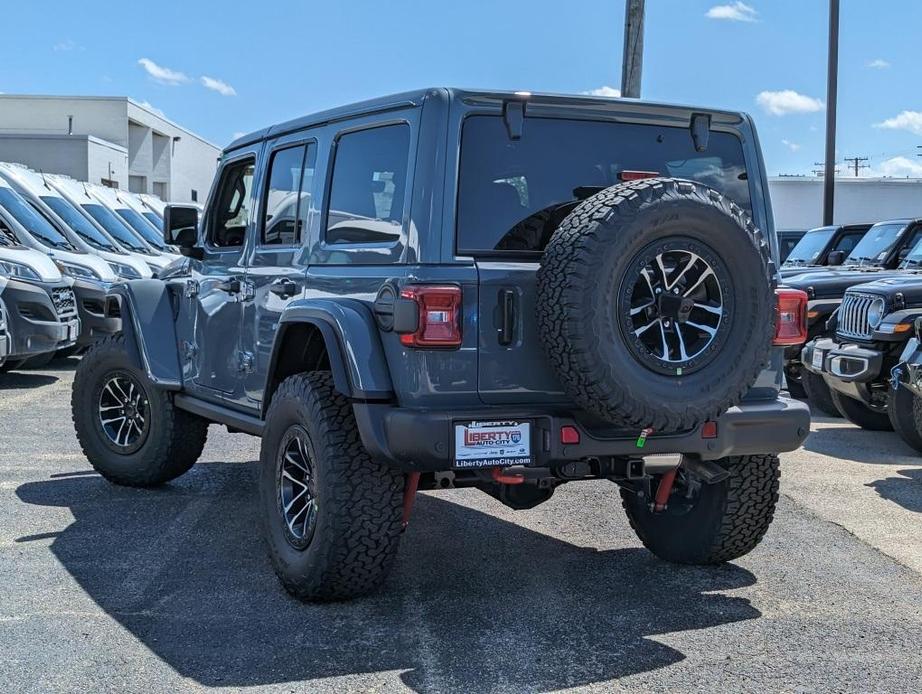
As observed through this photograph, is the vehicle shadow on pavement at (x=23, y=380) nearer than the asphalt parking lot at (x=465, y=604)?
No

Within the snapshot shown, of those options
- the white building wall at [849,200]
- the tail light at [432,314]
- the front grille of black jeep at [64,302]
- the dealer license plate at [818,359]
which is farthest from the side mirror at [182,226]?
the white building wall at [849,200]

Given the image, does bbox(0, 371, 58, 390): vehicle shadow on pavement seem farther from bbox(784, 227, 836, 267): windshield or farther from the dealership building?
the dealership building

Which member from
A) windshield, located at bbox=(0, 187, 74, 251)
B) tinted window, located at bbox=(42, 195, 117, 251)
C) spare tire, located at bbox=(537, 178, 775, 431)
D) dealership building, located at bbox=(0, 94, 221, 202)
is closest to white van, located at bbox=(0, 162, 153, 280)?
tinted window, located at bbox=(42, 195, 117, 251)

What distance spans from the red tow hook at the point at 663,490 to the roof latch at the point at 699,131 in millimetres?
1409

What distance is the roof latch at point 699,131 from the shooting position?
5.12 metres

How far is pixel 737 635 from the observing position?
459cm

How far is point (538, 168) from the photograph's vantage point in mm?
4730

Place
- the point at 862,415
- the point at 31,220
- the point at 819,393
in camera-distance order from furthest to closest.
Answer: the point at 31,220 → the point at 819,393 → the point at 862,415

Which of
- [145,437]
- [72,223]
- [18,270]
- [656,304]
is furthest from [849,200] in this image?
[656,304]

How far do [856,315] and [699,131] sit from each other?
5255mm

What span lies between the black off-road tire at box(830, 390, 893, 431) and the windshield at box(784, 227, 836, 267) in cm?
589

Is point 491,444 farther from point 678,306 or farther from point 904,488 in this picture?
point 904,488

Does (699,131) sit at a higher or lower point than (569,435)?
higher

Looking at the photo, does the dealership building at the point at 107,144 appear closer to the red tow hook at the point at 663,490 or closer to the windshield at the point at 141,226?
the windshield at the point at 141,226
